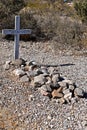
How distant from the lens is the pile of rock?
27.0 feet

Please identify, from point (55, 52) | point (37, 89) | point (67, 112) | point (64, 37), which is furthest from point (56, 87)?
point (64, 37)

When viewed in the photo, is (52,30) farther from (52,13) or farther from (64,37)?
(52,13)

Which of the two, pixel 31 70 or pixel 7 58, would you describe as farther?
pixel 7 58

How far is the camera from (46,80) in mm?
8828

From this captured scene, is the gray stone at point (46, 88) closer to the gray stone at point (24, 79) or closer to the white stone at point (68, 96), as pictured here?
the white stone at point (68, 96)

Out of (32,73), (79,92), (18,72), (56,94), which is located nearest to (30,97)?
(56,94)

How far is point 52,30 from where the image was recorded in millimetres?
14578

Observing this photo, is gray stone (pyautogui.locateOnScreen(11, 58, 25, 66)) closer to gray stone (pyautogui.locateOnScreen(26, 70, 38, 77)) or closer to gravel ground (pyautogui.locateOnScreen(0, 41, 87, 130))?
gravel ground (pyautogui.locateOnScreen(0, 41, 87, 130))

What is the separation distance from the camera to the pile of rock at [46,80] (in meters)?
8.23

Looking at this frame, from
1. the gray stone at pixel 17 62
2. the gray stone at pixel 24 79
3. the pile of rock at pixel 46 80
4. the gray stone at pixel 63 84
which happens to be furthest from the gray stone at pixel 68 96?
the gray stone at pixel 17 62

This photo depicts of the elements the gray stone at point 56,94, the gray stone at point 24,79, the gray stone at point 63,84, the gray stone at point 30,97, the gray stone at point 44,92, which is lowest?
the gray stone at point 30,97

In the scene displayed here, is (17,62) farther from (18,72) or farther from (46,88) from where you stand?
(46,88)

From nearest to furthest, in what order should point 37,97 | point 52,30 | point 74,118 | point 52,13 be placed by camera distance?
point 74,118, point 37,97, point 52,30, point 52,13

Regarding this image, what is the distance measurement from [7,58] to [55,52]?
1832 mm
